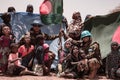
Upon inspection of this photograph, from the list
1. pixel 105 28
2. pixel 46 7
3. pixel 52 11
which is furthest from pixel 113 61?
pixel 46 7

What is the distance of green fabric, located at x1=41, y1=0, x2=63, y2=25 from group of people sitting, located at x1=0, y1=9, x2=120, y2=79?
75cm

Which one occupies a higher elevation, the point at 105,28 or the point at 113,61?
the point at 105,28

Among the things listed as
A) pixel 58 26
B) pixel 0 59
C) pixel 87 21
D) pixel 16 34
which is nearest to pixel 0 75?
pixel 0 59

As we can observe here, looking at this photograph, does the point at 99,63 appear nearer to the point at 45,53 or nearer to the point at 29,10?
the point at 45,53

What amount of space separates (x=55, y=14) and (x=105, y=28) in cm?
170

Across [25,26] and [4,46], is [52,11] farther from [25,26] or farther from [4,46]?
[4,46]

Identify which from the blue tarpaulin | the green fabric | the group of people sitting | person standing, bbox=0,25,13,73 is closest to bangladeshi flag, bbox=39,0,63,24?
the green fabric

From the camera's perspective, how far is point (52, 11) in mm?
10023

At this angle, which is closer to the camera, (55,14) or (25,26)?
(55,14)

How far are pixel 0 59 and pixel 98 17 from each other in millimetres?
3344

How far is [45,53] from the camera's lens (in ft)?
30.3

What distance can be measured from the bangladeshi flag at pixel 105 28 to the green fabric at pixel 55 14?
1.10 meters

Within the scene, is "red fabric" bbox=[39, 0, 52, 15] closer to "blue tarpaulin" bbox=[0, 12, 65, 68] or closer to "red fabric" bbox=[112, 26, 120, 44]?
"blue tarpaulin" bbox=[0, 12, 65, 68]

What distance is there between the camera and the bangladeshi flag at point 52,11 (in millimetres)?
9930
